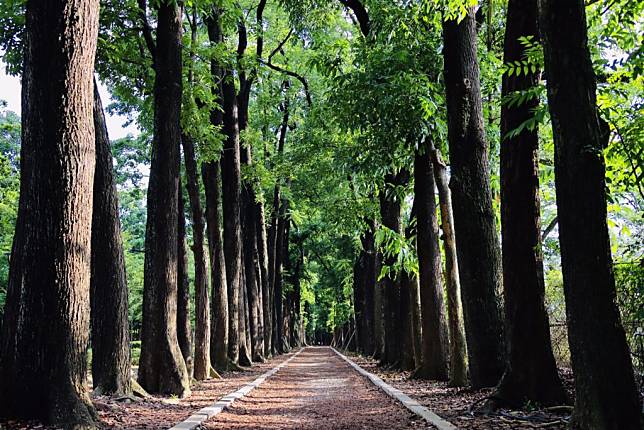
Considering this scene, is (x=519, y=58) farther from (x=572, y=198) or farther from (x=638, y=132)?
(x=572, y=198)

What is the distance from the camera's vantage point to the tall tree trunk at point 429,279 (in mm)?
13383

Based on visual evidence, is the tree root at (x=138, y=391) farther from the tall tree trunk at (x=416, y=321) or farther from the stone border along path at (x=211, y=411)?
the tall tree trunk at (x=416, y=321)

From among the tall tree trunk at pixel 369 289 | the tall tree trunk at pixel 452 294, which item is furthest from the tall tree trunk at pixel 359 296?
the tall tree trunk at pixel 452 294

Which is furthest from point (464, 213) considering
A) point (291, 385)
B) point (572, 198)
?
point (291, 385)

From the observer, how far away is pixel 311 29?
16.9 metres

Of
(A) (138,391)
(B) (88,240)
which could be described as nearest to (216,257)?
(A) (138,391)

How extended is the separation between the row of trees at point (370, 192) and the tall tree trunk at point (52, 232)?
0.8 inches

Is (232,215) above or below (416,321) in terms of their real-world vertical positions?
above

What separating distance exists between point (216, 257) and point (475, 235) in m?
9.00

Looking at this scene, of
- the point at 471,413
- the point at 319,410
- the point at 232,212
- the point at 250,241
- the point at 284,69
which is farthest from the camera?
the point at 250,241

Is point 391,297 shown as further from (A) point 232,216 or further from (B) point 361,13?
(B) point 361,13

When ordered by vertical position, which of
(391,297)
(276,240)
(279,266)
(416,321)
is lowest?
(416,321)

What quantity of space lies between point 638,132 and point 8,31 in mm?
10256

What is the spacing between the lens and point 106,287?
9.51 m
